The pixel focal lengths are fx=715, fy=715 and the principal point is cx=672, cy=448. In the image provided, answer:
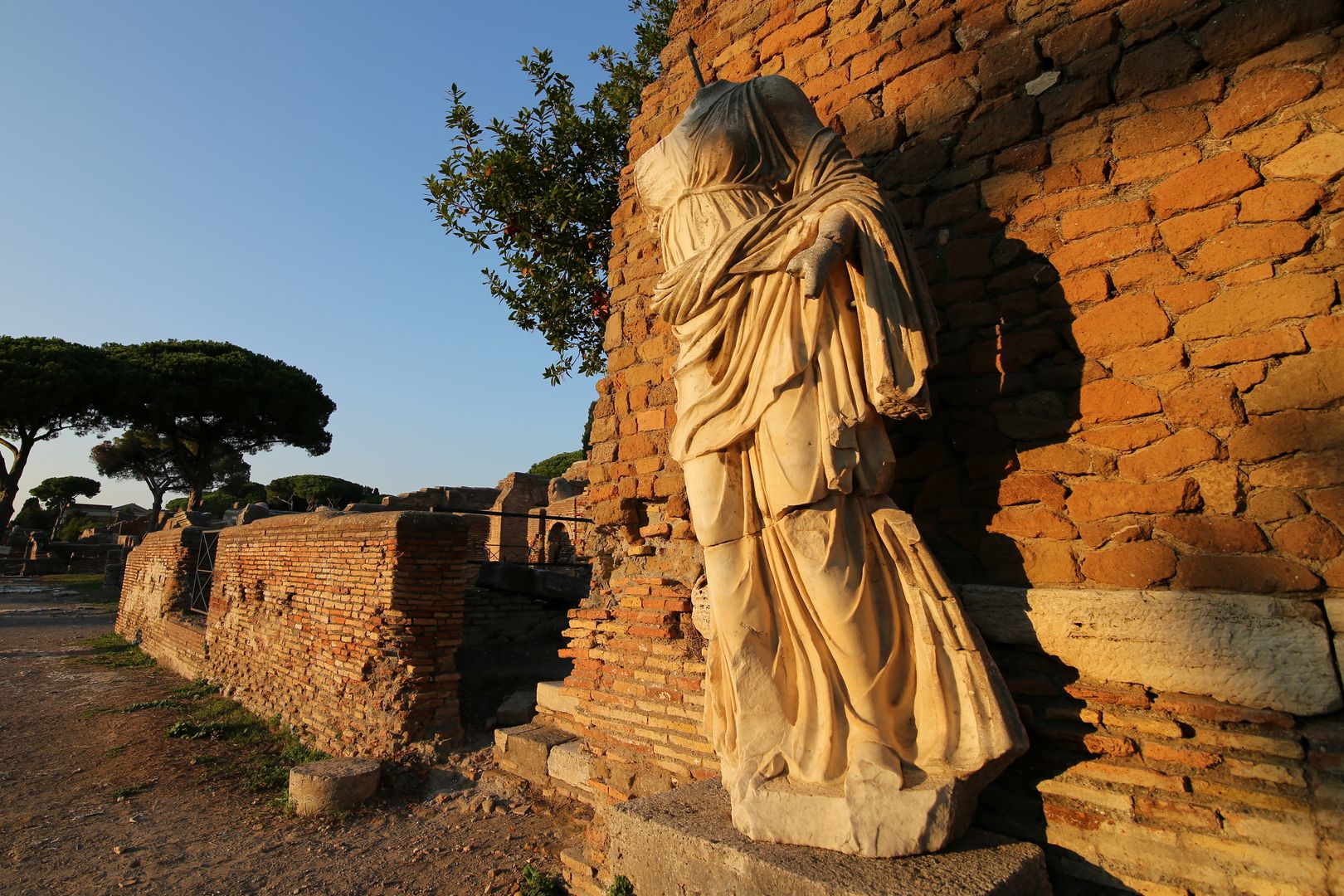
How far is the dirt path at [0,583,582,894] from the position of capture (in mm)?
4105

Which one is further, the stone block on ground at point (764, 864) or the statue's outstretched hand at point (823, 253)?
the statue's outstretched hand at point (823, 253)

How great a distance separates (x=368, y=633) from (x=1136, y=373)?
20.0ft

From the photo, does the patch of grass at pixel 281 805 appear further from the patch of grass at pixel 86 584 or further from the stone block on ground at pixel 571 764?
the patch of grass at pixel 86 584

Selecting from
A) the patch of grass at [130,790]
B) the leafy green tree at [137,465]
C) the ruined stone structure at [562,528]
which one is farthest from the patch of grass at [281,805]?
the leafy green tree at [137,465]

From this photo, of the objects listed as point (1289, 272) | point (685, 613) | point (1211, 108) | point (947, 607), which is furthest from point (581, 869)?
point (1211, 108)

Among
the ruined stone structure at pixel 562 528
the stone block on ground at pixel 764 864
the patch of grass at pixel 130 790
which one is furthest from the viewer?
the ruined stone structure at pixel 562 528

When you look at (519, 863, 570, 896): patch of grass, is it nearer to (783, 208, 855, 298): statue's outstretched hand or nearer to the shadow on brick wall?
the shadow on brick wall

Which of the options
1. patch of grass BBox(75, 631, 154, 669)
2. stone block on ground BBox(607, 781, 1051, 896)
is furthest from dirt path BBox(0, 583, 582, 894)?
patch of grass BBox(75, 631, 154, 669)

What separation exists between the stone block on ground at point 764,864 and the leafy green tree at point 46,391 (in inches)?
1165

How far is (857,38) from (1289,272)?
208 centimetres

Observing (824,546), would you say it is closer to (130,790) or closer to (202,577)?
(130,790)

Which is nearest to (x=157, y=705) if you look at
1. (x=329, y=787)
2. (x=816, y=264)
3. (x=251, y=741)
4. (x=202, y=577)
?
(x=251, y=741)

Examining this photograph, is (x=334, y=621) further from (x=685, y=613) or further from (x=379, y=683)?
(x=685, y=613)

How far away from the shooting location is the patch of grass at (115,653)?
11938 mm
